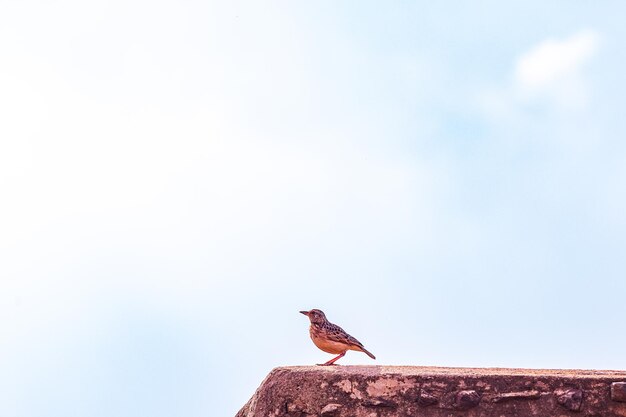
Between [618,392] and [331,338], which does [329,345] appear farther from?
[618,392]

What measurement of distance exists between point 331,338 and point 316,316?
1.24ft

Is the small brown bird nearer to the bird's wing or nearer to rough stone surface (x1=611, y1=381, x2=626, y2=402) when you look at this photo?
the bird's wing

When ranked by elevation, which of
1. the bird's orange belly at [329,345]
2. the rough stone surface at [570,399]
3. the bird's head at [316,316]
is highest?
the bird's head at [316,316]

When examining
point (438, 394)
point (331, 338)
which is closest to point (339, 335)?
point (331, 338)

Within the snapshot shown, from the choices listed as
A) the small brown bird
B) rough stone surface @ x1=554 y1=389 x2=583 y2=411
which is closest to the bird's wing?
the small brown bird

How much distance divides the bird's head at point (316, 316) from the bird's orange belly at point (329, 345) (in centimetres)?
21

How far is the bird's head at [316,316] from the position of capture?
334 inches

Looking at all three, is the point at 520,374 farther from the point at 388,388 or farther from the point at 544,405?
the point at 388,388

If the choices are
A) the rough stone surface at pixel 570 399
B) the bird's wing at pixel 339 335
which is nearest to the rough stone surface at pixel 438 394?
the rough stone surface at pixel 570 399

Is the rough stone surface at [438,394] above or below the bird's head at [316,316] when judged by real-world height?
below

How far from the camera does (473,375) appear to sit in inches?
219

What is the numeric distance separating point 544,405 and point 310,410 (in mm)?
1539

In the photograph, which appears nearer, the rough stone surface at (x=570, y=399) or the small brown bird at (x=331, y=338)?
the rough stone surface at (x=570, y=399)

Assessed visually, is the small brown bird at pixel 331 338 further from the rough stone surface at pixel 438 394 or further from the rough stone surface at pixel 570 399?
the rough stone surface at pixel 570 399
